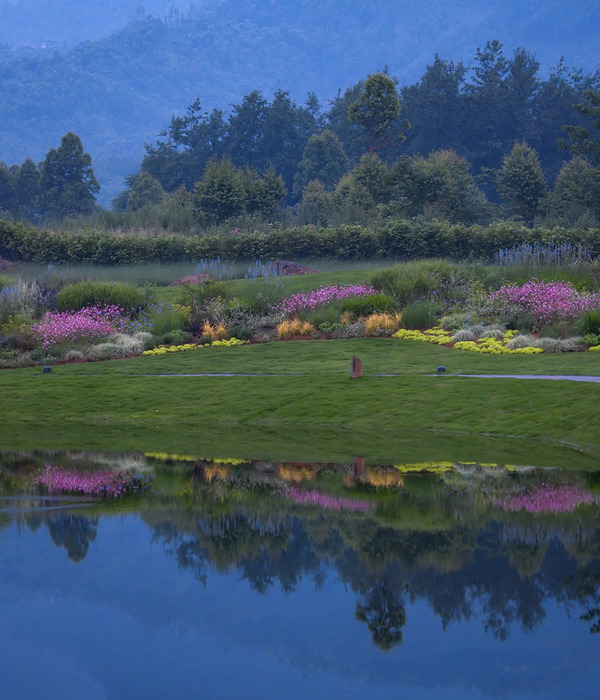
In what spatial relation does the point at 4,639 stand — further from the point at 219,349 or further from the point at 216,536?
the point at 219,349

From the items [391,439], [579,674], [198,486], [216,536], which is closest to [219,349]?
[391,439]

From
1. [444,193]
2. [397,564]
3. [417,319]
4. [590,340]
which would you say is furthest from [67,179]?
[397,564]

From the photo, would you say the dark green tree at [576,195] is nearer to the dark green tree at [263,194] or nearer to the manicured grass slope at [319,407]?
the dark green tree at [263,194]

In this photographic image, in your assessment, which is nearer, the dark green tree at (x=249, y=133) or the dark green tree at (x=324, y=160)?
the dark green tree at (x=324, y=160)

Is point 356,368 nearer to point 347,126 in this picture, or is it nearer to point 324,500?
point 324,500

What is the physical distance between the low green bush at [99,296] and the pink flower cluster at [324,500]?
54.2ft

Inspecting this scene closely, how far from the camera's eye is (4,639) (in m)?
7.29

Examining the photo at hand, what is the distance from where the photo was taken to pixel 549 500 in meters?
10.7

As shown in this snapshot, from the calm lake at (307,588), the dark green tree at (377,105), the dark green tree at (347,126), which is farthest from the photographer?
the dark green tree at (347,126)

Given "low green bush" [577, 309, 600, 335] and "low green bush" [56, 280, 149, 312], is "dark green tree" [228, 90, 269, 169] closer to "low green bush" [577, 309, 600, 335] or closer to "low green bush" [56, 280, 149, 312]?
"low green bush" [56, 280, 149, 312]

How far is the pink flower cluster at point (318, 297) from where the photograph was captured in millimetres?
25812

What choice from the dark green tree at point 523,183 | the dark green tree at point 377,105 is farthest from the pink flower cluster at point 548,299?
the dark green tree at point 377,105

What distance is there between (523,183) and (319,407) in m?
43.7

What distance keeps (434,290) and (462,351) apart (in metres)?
5.24
